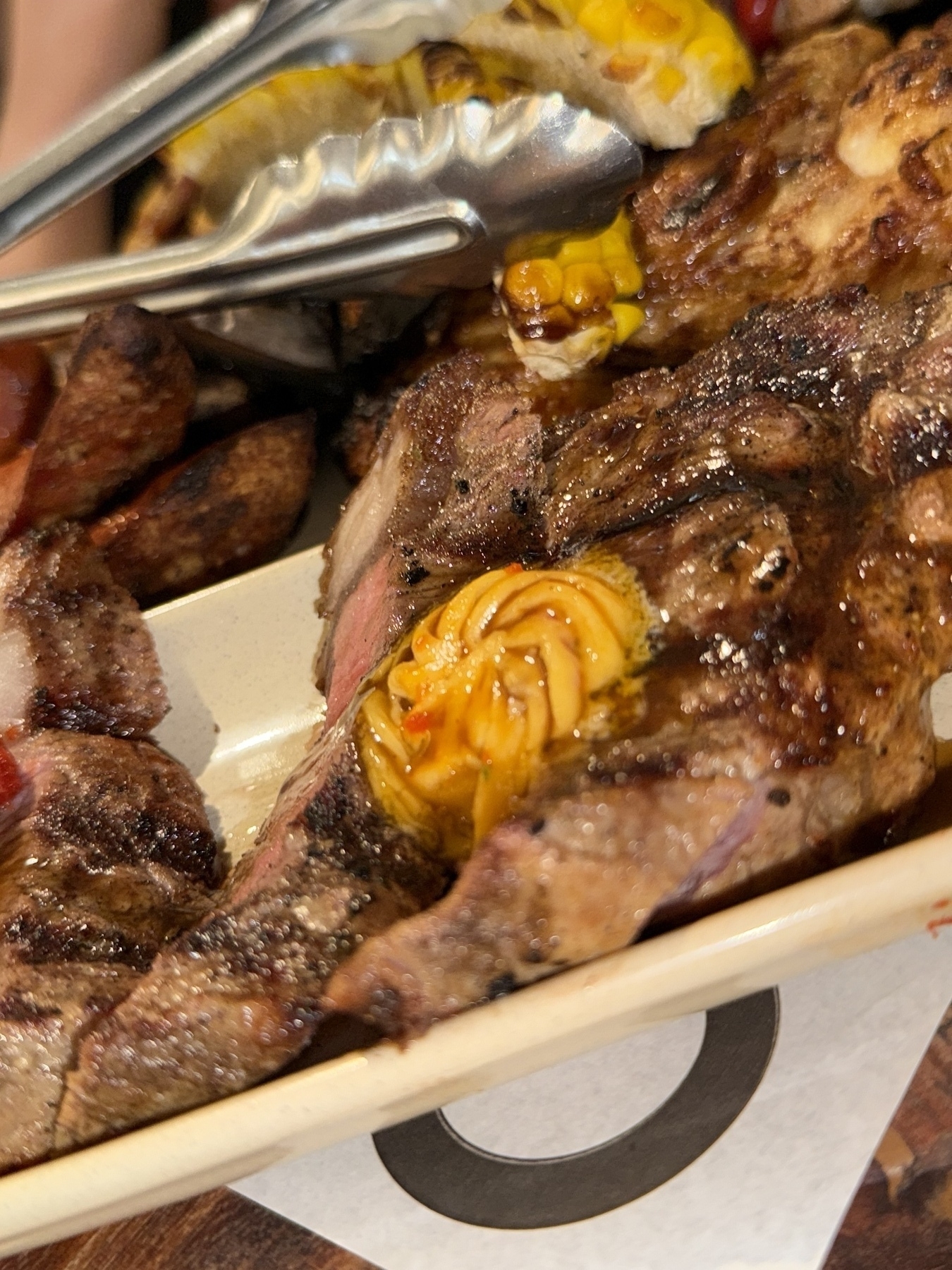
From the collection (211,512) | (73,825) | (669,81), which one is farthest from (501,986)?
(669,81)

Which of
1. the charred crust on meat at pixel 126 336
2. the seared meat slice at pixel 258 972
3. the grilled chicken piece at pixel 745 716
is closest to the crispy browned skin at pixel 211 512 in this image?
the charred crust on meat at pixel 126 336

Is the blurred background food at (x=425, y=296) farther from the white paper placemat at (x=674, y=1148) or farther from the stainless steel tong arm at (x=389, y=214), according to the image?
the white paper placemat at (x=674, y=1148)

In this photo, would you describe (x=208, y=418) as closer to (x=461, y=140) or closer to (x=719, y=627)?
(x=461, y=140)

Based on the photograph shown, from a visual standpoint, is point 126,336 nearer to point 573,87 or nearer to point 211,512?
point 211,512

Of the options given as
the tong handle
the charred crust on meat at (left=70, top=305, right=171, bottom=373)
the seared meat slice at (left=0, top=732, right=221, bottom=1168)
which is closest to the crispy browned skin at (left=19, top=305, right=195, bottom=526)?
the charred crust on meat at (left=70, top=305, right=171, bottom=373)

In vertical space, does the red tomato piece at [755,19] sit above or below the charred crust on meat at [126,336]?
below

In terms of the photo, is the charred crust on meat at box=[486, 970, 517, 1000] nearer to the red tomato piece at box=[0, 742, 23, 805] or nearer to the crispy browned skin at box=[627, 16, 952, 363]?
the red tomato piece at box=[0, 742, 23, 805]

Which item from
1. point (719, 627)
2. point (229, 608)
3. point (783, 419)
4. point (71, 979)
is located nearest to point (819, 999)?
point (719, 627)
